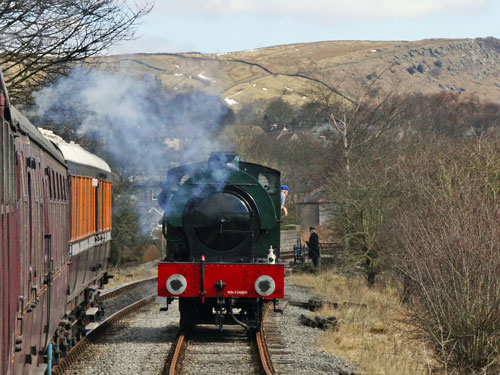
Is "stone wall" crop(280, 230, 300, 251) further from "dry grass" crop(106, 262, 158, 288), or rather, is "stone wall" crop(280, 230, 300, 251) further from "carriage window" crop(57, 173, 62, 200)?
"carriage window" crop(57, 173, 62, 200)

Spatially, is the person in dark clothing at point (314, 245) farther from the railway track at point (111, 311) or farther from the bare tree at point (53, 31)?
the bare tree at point (53, 31)

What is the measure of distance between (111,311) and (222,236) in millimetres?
5677

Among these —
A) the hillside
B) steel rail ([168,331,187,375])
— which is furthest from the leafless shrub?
the hillside

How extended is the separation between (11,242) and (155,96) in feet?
39.1

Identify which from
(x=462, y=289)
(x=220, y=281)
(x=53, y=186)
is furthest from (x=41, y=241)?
(x=220, y=281)

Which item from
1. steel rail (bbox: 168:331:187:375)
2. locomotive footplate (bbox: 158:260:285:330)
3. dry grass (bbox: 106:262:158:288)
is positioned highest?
locomotive footplate (bbox: 158:260:285:330)

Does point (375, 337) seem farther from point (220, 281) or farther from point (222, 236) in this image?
point (222, 236)

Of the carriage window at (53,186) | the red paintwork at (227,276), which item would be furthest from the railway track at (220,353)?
the carriage window at (53,186)

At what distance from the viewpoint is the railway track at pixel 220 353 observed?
10.2 m

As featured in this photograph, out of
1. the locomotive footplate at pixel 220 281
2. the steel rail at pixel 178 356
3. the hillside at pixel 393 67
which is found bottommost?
the steel rail at pixel 178 356

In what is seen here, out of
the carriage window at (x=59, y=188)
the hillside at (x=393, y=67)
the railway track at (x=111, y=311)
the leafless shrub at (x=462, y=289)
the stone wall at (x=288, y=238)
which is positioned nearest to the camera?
the carriage window at (x=59, y=188)

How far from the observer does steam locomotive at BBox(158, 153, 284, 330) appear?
12.2 m

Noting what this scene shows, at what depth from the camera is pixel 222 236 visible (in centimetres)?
1244

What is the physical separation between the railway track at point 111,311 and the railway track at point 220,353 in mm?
1352
